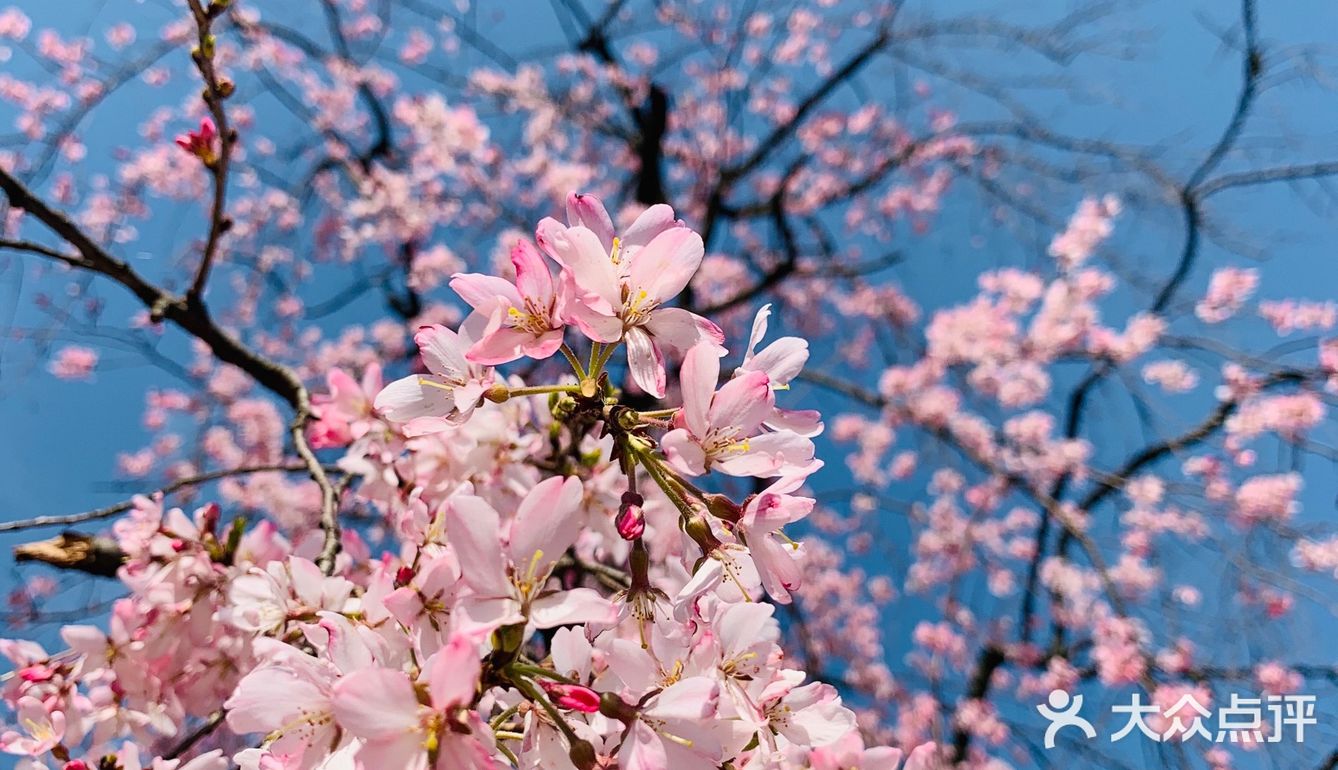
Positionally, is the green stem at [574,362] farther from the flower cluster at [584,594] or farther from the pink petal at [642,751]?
the pink petal at [642,751]

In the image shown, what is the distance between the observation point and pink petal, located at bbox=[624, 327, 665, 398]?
0.83 meters

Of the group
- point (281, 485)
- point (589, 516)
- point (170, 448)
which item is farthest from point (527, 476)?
point (170, 448)

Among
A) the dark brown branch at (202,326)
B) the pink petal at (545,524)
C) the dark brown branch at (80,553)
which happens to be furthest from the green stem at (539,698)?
the dark brown branch at (80,553)

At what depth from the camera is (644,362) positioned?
0.84 meters

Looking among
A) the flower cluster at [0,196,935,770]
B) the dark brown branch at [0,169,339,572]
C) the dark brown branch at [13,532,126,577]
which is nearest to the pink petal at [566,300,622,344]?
the flower cluster at [0,196,935,770]

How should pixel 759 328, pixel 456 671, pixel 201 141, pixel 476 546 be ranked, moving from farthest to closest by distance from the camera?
pixel 201 141
pixel 759 328
pixel 476 546
pixel 456 671

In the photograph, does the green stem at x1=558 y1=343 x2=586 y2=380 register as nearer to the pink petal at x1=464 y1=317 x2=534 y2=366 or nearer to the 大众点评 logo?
the pink petal at x1=464 y1=317 x2=534 y2=366

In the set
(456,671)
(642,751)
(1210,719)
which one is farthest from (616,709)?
(1210,719)

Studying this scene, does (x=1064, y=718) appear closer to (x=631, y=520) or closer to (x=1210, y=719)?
(x=1210, y=719)

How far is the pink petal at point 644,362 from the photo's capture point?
0.83 metres

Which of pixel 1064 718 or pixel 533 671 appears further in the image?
pixel 1064 718

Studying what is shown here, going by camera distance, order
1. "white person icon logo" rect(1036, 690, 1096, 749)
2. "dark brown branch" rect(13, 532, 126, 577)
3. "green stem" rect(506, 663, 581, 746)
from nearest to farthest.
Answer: "green stem" rect(506, 663, 581, 746)
"dark brown branch" rect(13, 532, 126, 577)
"white person icon logo" rect(1036, 690, 1096, 749)

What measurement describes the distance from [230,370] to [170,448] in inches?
48.9

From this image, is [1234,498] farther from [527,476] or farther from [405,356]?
[405,356]
